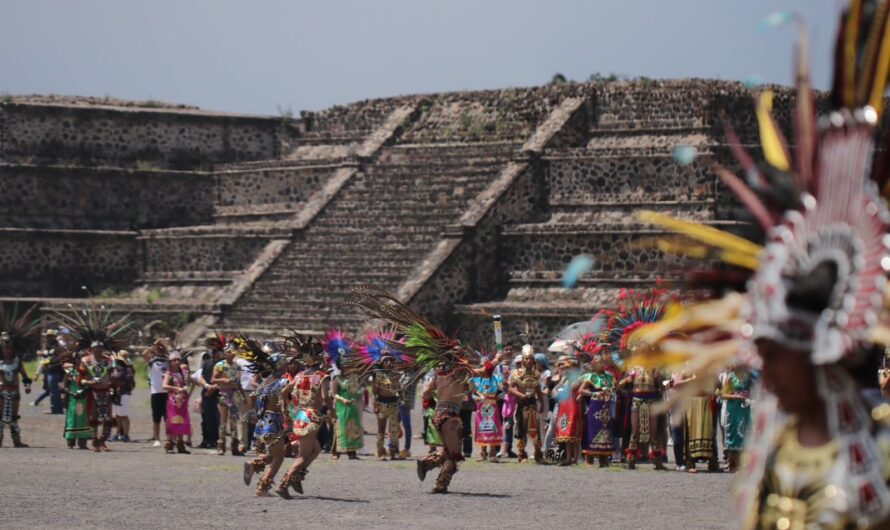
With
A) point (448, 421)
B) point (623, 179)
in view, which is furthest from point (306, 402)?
point (623, 179)

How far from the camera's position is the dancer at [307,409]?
16391 mm

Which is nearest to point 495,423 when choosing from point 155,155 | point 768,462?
point 768,462

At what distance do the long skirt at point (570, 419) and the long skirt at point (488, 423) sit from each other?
3.07 ft

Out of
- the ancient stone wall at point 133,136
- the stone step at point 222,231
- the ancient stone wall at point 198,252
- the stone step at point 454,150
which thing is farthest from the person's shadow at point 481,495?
the ancient stone wall at point 133,136

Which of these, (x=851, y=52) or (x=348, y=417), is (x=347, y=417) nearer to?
(x=348, y=417)

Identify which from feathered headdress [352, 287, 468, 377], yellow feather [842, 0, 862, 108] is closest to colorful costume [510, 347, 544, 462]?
feathered headdress [352, 287, 468, 377]

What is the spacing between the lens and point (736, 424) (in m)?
19.8

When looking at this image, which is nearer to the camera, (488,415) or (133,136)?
(488,415)

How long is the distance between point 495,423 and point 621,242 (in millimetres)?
11060

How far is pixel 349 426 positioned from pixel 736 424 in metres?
4.90

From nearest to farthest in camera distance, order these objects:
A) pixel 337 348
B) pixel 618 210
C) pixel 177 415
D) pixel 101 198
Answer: pixel 337 348 → pixel 177 415 → pixel 618 210 → pixel 101 198

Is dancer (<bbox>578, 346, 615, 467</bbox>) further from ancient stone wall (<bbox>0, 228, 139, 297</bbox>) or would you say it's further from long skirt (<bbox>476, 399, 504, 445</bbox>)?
ancient stone wall (<bbox>0, 228, 139, 297</bbox>)

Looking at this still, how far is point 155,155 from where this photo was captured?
42281mm

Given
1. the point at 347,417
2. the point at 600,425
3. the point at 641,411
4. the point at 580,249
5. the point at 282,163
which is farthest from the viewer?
the point at 282,163
